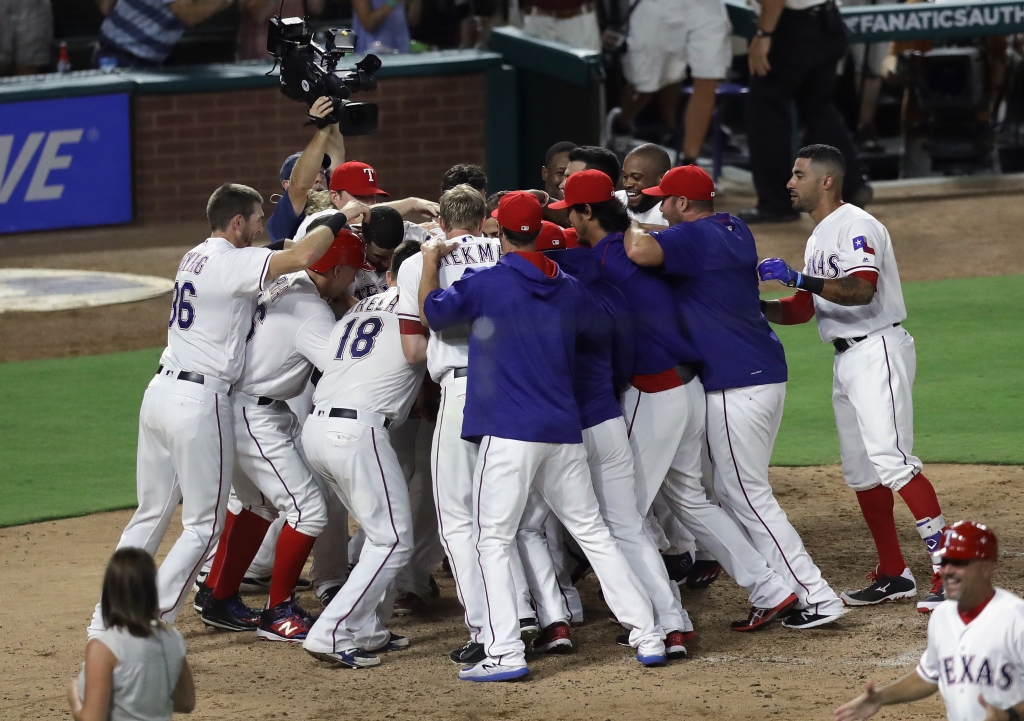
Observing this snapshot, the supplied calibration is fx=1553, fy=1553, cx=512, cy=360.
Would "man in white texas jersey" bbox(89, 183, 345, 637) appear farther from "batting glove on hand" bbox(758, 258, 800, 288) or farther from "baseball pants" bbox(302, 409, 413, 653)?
"batting glove on hand" bbox(758, 258, 800, 288)

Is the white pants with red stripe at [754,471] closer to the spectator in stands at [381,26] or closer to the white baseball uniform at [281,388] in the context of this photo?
the white baseball uniform at [281,388]

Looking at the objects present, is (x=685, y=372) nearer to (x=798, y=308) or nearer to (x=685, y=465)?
(x=685, y=465)

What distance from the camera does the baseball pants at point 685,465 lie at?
6109 millimetres

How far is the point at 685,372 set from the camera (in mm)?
6203

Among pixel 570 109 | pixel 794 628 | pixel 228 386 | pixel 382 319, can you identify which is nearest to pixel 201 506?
pixel 228 386

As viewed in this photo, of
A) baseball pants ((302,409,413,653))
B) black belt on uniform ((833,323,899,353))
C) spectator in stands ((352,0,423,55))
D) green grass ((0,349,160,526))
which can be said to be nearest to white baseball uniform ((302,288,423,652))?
baseball pants ((302,409,413,653))

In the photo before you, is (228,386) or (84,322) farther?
(84,322)

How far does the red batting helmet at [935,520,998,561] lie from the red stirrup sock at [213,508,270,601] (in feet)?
11.0

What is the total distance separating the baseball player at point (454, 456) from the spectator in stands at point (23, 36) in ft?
33.0

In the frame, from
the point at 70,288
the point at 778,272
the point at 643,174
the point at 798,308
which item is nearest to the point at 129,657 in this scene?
the point at 778,272

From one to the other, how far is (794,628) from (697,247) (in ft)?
5.11

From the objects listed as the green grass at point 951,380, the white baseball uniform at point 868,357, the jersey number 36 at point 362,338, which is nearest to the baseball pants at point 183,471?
the jersey number 36 at point 362,338

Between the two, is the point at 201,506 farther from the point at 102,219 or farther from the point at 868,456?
the point at 102,219

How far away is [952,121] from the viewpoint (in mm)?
15062
